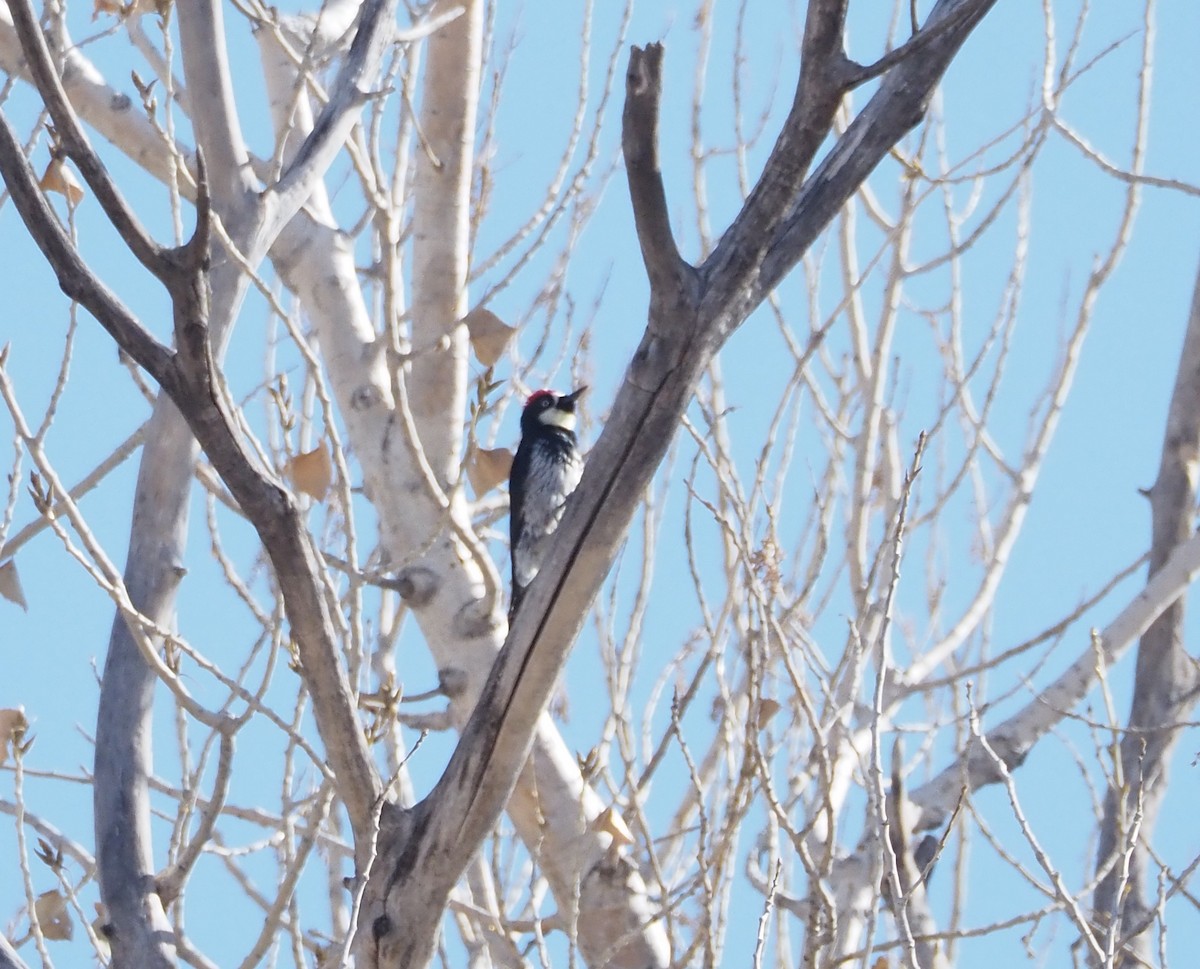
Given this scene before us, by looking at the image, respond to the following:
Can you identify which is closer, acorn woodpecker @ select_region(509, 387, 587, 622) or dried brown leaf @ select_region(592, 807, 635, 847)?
A: dried brown leaf @ select_region(592, 807, 635, 847)

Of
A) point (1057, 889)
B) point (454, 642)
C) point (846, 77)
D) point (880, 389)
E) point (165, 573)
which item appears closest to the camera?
point (846, 77)

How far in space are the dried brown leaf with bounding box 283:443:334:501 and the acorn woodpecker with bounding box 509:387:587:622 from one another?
227 centimetres

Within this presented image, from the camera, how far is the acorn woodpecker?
538 centimetres

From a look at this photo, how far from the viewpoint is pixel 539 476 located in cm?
558

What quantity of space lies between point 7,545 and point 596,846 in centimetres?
141

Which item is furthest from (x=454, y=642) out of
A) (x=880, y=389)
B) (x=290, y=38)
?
(x=290, y=38)

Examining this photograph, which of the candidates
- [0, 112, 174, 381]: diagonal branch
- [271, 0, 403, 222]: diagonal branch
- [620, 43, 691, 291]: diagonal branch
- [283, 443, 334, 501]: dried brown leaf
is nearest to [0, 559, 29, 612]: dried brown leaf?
[283, 443, 334, 501]: dried brown leaf

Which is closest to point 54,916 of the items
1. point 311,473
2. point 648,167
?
point 311,473

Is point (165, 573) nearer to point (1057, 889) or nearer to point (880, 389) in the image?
point (1057, 889)

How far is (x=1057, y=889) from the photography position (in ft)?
7.65

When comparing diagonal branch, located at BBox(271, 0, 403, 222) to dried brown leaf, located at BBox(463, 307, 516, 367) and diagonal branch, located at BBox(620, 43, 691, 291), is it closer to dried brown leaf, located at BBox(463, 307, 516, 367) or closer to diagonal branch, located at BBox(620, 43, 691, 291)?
dried brown leaf, located at BBox(463, 307, 516, 367)

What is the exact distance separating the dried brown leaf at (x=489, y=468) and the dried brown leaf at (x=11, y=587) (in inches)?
39.6

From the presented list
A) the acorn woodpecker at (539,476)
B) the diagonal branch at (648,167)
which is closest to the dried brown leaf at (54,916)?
the diagonal branch at (648,167)

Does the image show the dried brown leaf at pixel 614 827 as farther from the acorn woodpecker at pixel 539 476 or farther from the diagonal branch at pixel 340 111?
the acorn woodpecker at pixel 539 476
